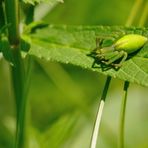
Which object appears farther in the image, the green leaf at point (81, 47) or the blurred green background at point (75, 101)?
the blurred green background at point (75, 101)

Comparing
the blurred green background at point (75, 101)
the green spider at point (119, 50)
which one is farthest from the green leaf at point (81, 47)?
the blurred green background at point (75, 101)

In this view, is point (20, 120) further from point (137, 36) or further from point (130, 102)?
point (130, 102)

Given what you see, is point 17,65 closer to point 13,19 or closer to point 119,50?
point 13,19

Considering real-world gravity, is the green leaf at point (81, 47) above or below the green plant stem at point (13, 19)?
below

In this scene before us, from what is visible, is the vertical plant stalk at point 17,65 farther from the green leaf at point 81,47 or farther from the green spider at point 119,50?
the green spider at point 119,50

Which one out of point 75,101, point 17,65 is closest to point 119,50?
point 17,65

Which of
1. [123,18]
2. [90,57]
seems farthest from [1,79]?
[90,57]

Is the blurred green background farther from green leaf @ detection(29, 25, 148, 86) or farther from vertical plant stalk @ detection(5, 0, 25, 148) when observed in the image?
green leaf @ detection(29, 25, 148, 86)
